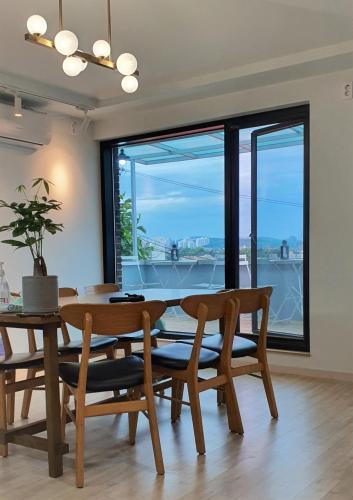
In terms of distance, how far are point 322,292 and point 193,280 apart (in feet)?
4.79

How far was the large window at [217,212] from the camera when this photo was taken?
452 centimetres

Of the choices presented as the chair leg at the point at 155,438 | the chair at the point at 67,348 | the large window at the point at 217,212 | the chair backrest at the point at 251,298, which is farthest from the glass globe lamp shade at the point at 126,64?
the large window at the point at 217,212

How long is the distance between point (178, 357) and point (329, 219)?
6.67 ft

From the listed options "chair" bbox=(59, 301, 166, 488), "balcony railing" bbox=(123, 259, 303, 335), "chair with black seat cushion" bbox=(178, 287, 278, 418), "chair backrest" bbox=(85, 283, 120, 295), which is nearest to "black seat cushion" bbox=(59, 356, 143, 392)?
"chair" bbox=(59, 301, 166, 488)

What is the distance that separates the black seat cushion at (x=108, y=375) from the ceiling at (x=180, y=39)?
214 centimetres

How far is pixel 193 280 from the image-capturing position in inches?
207

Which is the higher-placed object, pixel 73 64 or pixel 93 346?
pixel 73 64

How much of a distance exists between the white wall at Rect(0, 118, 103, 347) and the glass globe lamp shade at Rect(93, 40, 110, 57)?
2.27m

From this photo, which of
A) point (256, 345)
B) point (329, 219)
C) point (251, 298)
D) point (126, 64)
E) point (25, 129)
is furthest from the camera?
point (25, 129)

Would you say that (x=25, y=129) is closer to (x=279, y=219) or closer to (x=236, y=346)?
(x=279, y=219)

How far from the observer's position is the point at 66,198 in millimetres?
5344

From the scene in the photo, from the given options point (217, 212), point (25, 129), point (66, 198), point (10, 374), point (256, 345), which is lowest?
point (10, 374)

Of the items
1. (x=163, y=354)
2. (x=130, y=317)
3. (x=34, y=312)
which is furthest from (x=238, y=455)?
(x=34, y=312)

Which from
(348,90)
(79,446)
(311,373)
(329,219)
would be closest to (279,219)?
(329,219)
